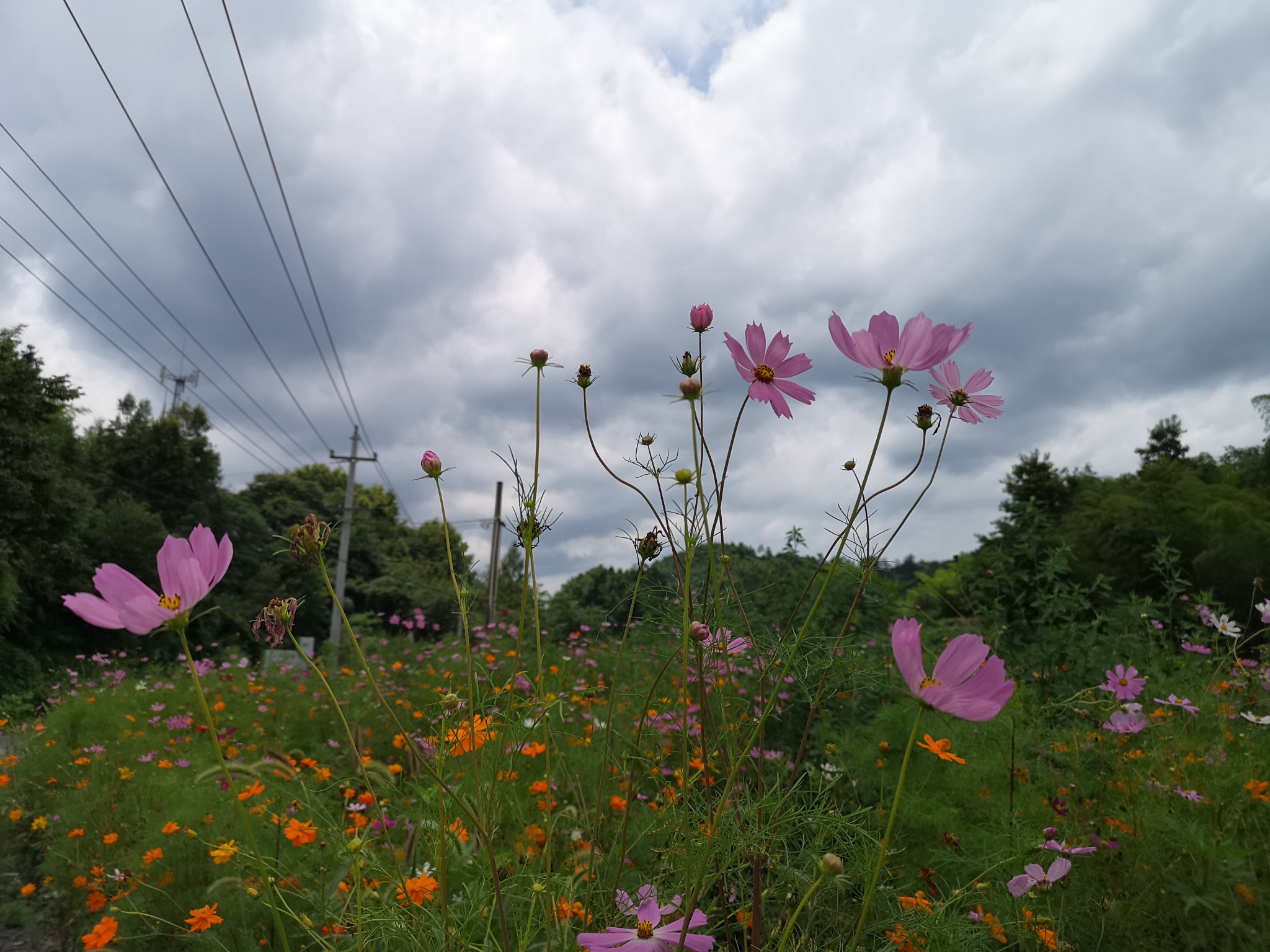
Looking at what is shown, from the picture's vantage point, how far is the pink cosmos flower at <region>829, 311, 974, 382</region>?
29.6 inches

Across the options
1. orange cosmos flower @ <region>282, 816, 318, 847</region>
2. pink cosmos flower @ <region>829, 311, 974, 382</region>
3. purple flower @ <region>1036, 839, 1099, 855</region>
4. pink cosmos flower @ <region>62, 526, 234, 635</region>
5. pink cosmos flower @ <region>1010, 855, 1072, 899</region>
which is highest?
pink cosmos flower @ <region>829, 311, 974, 382</region>

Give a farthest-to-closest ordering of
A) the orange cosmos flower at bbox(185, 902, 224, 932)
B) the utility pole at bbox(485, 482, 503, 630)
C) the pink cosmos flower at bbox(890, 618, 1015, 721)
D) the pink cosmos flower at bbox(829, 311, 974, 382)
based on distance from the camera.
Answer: the utility pole at bbox(485, 482, 503, 630) < the orange cosmos flower at bbox(185, 902, 224, 932) < the pink cosmos flower at bbox(829, 311, 974, 382) < the pink cosmos flower at bbox(890, 618, 1015, 721)

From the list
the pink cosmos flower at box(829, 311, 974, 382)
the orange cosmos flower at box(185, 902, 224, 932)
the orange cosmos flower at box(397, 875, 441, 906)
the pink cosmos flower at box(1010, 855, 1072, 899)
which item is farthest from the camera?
the orange cosmos flower at box(185, 902, 224, 932)

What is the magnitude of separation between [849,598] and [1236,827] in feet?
4.89

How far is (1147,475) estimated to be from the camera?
13656 mm

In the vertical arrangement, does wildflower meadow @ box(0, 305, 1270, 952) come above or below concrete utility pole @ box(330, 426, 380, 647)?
below

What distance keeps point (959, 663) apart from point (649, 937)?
16.3 inches

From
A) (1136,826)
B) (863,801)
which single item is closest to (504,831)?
(863,801)

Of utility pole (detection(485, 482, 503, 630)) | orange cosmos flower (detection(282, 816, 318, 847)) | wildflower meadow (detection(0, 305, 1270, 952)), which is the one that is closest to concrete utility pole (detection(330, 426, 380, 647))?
utility pole (detection(485, 482, 503, 630))

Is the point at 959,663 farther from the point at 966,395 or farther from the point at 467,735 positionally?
the point at 467,735

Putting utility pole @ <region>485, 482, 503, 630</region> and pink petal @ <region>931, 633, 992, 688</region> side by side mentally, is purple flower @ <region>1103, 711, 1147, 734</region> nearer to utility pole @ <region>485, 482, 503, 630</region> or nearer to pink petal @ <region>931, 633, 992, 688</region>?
pink petal @ <region>931, 633, 992, 688</region>

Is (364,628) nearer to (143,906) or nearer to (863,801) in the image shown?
(143,906)

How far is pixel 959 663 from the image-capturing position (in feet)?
2.09

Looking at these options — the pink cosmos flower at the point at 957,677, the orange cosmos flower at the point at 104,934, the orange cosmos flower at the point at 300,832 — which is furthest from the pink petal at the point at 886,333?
the orange cosmos flower at the point at 104,934
